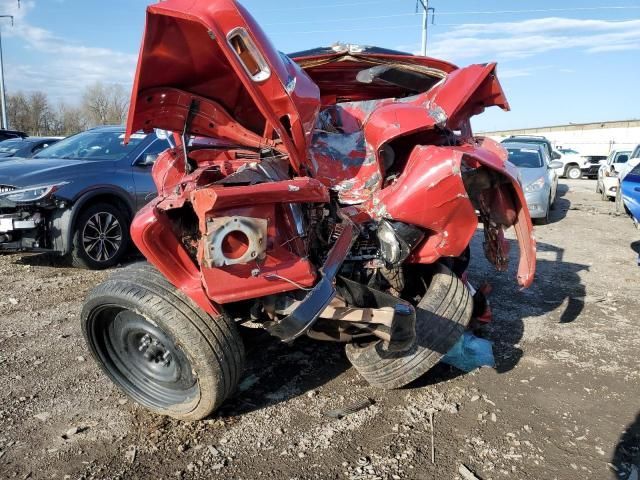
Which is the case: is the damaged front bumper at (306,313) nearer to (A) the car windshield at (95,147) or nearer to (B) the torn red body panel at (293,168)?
(B) the torn red body panel at (293,168)

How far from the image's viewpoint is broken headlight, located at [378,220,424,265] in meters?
2.90

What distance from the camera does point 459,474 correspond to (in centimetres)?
236

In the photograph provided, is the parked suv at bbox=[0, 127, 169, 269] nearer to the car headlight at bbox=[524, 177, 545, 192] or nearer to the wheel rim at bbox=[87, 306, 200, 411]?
the wheel rim at bbox=[87, 306, 200, 411]

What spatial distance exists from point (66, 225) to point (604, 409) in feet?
17.0

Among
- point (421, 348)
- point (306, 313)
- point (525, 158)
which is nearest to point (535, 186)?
point (525, 158)

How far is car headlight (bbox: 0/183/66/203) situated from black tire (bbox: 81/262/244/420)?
3031 mm

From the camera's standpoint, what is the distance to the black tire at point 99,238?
5.50m

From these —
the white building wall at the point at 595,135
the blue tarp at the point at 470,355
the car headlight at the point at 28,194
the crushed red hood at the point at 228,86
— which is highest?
the crushed red hood at the point at 228,86

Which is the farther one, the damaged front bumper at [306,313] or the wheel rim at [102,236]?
the wheel rim at [102,236]

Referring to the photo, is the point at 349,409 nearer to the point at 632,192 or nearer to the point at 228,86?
the point at 228,86

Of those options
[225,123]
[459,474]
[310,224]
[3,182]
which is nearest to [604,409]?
[459,474]

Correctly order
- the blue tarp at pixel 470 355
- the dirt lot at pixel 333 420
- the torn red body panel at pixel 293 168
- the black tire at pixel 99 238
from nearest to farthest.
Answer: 1. the torn red body panel at pixel 293 168
2. the dirt lot at pixel 333 420
3. the blue tarp at pixel 470 355
4. the black tire at pixel 99 238

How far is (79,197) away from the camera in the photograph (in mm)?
5488

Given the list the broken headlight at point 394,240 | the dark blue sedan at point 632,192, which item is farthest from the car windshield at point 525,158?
the broken headlight at point 394,240
